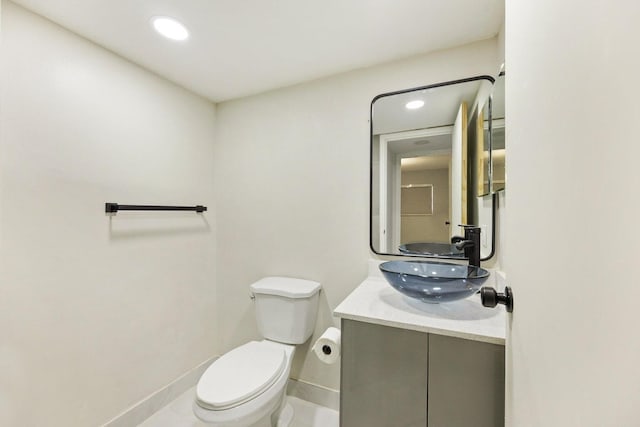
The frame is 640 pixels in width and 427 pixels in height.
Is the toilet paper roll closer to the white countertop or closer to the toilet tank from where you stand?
the white countertop

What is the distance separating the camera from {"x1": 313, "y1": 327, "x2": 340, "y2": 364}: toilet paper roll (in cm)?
→ 128

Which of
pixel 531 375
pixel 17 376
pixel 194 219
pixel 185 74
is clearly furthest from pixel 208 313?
pixel 531 375

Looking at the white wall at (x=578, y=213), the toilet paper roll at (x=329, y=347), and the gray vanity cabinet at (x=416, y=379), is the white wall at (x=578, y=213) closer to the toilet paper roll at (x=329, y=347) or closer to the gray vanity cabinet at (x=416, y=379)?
the gray vanity cabinet at (x=416, y=379)

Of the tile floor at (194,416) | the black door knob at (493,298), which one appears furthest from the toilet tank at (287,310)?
the black door knob at (493,298)

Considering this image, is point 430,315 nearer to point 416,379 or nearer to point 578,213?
point 416,379

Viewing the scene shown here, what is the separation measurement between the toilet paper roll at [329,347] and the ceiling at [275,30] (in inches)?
59.7

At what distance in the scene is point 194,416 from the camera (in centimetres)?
168

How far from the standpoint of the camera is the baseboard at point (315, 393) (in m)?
1.72

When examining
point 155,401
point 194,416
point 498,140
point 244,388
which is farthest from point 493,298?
point 155,401

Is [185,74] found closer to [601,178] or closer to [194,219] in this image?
[194,219]

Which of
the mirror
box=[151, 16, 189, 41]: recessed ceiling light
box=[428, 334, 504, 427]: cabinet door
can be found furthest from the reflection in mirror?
box=[151, 16, 189, 41]: recessed ceiling light

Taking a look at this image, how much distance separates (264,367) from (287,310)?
0.36 metres

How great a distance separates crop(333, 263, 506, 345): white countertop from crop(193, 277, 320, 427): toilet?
507 millimetres

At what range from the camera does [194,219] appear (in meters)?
1.99
